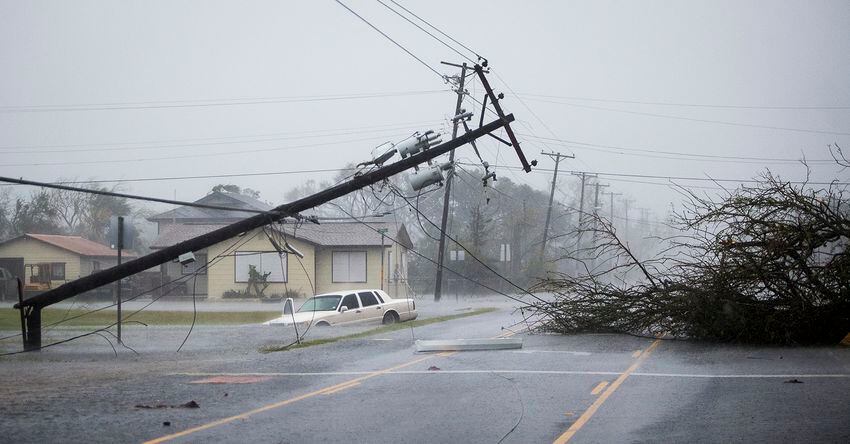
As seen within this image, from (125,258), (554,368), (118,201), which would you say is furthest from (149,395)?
(118,201)

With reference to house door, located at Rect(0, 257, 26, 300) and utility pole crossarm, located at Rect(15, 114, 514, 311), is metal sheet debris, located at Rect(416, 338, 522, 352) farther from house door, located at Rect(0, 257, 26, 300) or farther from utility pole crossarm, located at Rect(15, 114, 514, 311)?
house door, located at Rect(0, 257, 26, 300)

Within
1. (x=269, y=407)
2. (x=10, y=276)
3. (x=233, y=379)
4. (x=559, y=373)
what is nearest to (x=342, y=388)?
(x=269, y=407)

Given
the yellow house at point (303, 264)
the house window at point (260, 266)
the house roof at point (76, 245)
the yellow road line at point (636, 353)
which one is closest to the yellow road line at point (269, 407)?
the yellow road line at point (636, 353)

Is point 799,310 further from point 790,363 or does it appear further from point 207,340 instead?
point 207,340

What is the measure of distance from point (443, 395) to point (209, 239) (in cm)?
871

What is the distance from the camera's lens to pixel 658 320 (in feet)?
60.9

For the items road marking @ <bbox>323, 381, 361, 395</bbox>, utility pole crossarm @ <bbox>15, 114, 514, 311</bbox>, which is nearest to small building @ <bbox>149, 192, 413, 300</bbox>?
utility pole crossarm @ <bbox>15, 114, 514, 311</bbox>

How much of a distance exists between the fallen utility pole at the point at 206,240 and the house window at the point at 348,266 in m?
31.1

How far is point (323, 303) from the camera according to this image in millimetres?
27812

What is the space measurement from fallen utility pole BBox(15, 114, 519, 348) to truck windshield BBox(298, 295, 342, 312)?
9.10 m

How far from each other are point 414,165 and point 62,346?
9.52 meters

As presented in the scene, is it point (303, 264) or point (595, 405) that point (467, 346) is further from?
point (303, 264)

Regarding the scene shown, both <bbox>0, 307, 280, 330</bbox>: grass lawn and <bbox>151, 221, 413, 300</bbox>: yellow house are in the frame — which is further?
<bbox>151, 221, 413, 300</bbox>: yellow house

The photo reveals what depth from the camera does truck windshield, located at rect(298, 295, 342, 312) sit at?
27.5 metres
